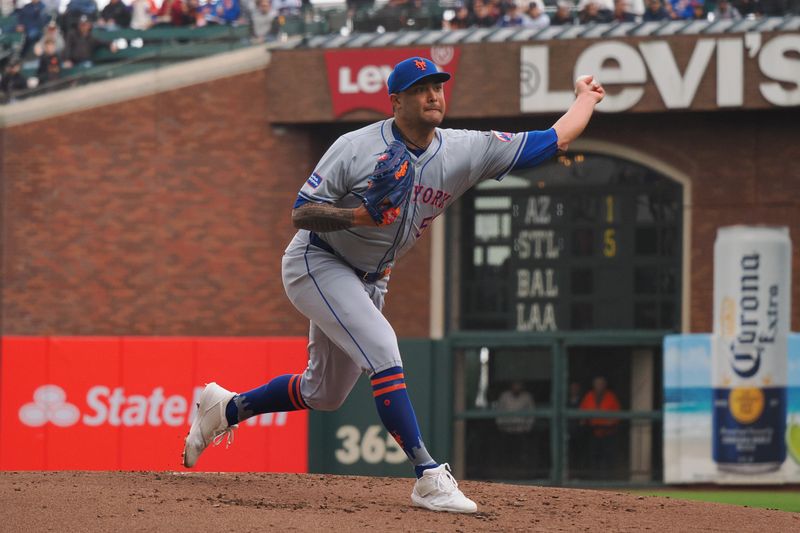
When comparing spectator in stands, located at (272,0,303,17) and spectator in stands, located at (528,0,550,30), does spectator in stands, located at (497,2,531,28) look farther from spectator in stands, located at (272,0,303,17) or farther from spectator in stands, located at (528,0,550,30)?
spectator in stands, located at (272,0,303,17)

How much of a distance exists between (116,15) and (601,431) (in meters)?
8.72

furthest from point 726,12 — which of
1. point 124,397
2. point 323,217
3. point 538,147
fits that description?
point 323,217

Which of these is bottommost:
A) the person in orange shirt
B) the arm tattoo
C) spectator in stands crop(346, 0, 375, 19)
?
the person in orange shirt

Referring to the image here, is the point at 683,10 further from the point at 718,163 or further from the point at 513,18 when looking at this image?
the point at 513,18

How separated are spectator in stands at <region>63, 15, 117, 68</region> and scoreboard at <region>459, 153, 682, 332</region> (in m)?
5.78

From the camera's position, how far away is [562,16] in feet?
55.5

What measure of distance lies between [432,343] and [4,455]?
5.38m

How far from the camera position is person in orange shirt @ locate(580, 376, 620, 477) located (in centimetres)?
1692

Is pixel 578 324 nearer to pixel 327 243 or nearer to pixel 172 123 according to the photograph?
pixel 172 123

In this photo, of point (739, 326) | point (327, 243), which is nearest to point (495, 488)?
point (327, 243)

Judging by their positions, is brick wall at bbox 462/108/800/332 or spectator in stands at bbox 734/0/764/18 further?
brick wall at bbox 462/108/800/332

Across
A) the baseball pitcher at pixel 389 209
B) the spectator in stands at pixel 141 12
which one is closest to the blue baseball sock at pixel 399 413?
the baseball pitcher at pixel 389 209

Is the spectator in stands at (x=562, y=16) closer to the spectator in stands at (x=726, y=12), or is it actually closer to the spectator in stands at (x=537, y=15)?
the spectator in stands at (x=537, y=15)

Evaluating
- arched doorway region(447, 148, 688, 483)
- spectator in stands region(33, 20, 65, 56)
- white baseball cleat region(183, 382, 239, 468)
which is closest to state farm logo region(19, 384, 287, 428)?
arched doorway region(447, 148, 688, 483)
